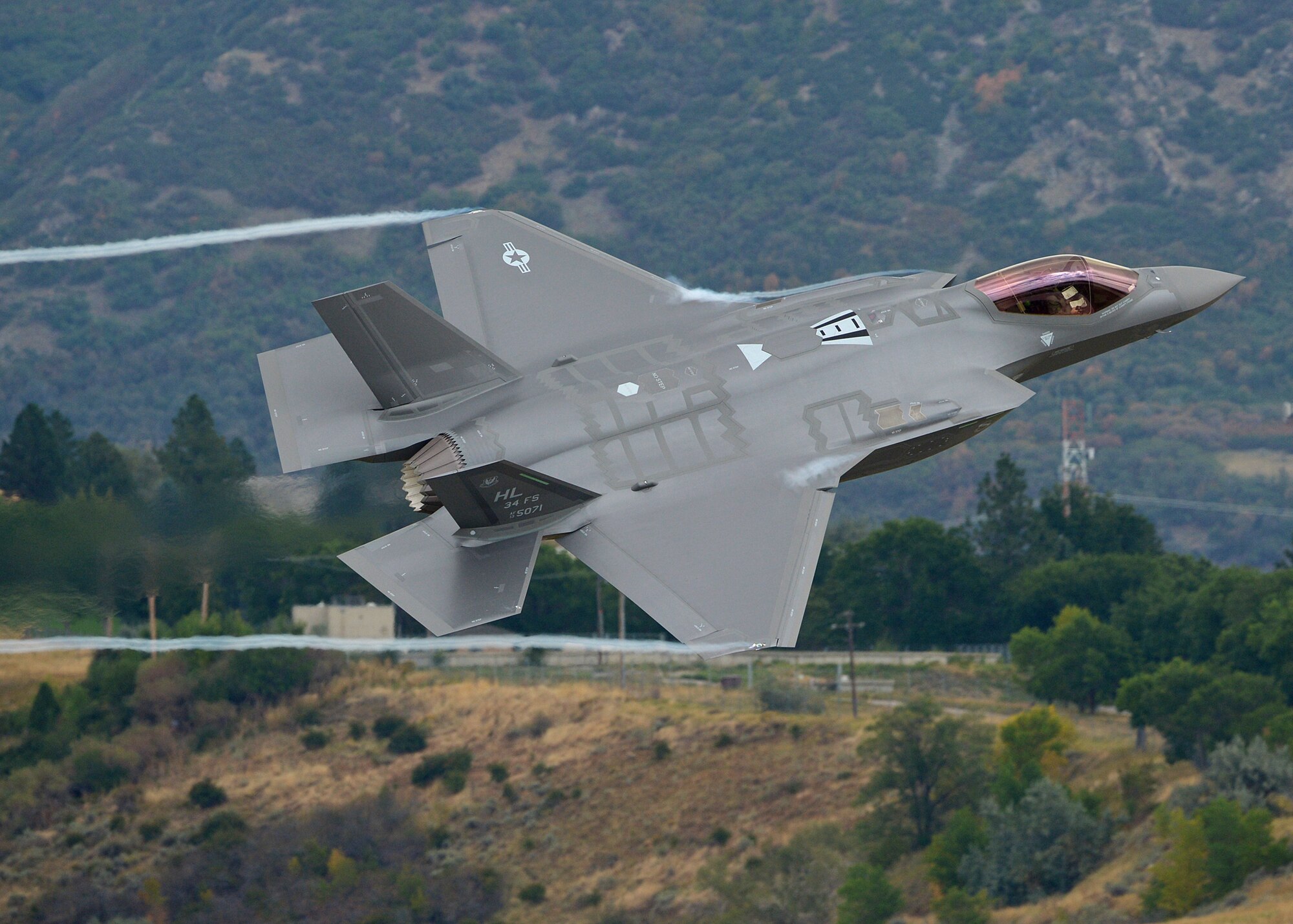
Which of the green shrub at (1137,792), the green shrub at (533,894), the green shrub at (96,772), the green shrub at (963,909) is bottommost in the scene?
the green shrub at (963,909)

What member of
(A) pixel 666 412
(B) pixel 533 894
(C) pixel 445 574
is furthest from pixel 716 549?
(B) pixel 533 894

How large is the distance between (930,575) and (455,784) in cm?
4336

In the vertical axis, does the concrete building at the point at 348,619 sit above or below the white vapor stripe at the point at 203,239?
below

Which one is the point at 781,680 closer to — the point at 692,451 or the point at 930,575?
the point at 930,575

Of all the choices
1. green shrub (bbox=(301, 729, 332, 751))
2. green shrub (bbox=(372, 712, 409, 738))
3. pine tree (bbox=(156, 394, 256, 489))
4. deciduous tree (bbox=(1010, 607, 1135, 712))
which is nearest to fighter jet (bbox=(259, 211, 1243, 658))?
pine tree (bbox=(156, 394, 256, 489))

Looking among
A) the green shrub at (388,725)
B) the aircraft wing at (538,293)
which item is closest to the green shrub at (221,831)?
the green shrub at (388,725)

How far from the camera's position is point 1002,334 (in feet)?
106

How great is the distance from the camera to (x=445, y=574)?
28.2 m

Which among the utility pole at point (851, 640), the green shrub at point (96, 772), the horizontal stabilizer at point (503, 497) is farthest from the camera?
the utility pole at point (851, 640)

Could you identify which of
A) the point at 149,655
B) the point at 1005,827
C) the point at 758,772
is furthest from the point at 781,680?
the point at 149,655

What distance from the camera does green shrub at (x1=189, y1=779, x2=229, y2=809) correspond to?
105 meters

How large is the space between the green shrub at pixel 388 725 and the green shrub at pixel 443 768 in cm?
256

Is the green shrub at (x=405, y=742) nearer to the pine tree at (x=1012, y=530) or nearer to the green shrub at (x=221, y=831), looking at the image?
the green shrub at (x=221, y=831)

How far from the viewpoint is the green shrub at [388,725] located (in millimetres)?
107312
